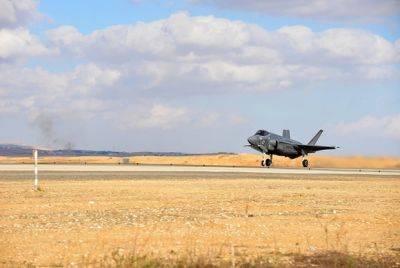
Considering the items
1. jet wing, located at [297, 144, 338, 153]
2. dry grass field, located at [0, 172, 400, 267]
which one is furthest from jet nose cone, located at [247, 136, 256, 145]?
dry grass field, located at [0, 172, 400, 267]

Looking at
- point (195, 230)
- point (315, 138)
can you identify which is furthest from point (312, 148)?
point (195, 230)

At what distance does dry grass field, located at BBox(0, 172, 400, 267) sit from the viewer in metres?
11.4

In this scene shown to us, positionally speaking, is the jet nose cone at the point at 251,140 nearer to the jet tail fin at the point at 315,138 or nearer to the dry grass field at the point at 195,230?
the jet tail fin at the point at 315,138

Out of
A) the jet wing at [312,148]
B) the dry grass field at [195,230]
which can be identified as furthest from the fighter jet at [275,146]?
the dry grass field at [195,230]

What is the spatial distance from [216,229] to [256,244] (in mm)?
2217

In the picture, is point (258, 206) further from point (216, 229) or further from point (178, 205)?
point (216, 229)

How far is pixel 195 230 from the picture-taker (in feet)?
48.9

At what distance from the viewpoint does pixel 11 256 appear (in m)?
11.7

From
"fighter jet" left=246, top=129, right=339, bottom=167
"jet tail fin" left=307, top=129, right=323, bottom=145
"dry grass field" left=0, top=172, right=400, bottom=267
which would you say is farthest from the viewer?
"jet tail fin" left=307, top=129, right=323, bottom=145

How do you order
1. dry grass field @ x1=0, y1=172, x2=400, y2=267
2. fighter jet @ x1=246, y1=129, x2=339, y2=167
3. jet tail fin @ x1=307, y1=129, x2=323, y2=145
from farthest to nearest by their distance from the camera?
1. jet tail fin @ x1=307, y1=129, x2=323, y2=145
2. fighter jet @ x1=246, y1=129, x2=339, y2=167
3. dry grass field @ x1=0, y1=172, x2=400, y2=267

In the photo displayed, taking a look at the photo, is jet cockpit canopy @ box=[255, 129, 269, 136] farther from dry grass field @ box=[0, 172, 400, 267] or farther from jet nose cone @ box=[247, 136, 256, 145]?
dry grass field @ box=[0, 172, 400, 267]

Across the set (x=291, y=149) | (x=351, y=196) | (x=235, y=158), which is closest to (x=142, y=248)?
(x=351, y=196)

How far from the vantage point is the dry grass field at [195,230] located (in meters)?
11.4

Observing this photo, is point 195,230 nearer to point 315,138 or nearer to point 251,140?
point 251,140
